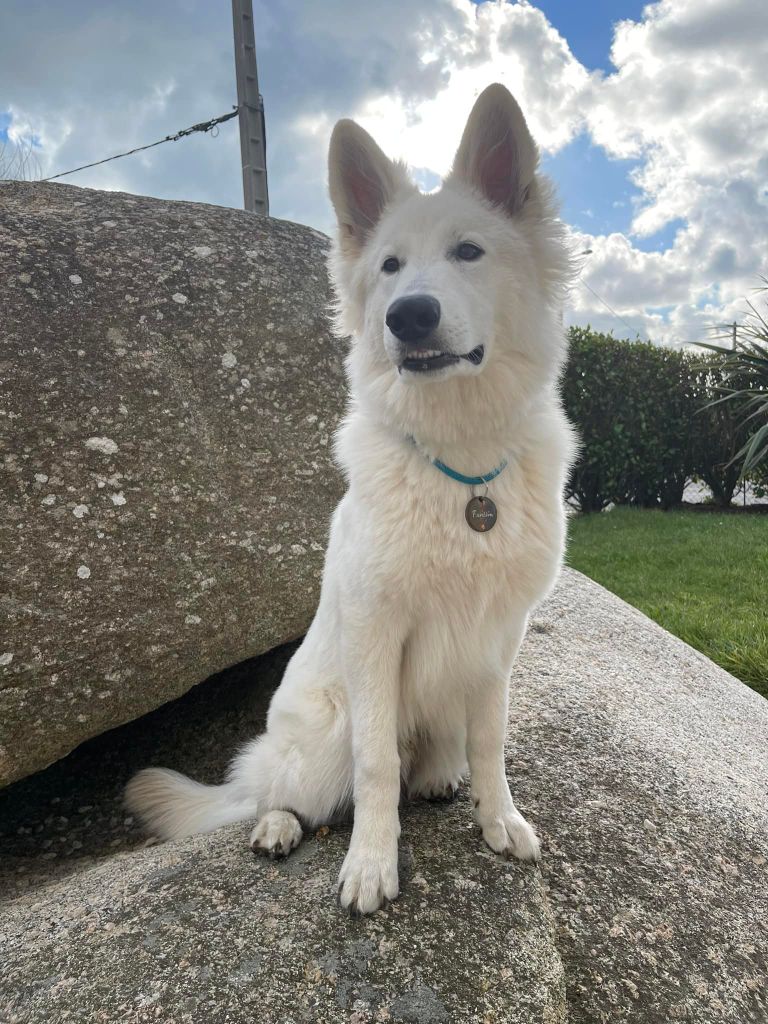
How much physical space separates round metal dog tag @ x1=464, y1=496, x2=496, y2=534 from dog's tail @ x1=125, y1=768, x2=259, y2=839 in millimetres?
1415

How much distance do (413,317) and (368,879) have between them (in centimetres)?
154

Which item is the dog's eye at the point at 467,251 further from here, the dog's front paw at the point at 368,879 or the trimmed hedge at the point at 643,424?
the trimmed hedge at the point at 643,424

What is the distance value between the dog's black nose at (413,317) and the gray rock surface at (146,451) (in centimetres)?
166

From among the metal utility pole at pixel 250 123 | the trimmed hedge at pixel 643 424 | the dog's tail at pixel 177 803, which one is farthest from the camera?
the trimmed hedge at pixel 643 424

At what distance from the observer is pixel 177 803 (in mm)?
2934

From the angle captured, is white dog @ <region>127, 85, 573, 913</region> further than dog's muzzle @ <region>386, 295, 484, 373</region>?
Yes

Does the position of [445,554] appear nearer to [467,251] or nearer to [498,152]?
[467,251]

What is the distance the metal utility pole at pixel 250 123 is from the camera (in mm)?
7500

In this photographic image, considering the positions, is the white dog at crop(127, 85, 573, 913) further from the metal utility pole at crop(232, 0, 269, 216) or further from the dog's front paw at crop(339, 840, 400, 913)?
the metal utility pole at crop(232, 0, 269, 216)

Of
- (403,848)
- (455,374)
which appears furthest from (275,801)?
(455,374)

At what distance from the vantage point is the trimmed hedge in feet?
32.6

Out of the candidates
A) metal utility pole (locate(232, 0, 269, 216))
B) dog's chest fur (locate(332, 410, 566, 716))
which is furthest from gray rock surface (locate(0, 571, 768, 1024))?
metal utility pole (locate(232, 0, 269, 216))

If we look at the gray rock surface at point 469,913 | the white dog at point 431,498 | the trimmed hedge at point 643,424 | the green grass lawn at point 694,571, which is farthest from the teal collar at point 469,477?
the trimmed hedge at point 643,424

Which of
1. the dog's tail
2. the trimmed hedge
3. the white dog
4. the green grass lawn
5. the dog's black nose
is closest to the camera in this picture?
Answer: the dog's black nose
